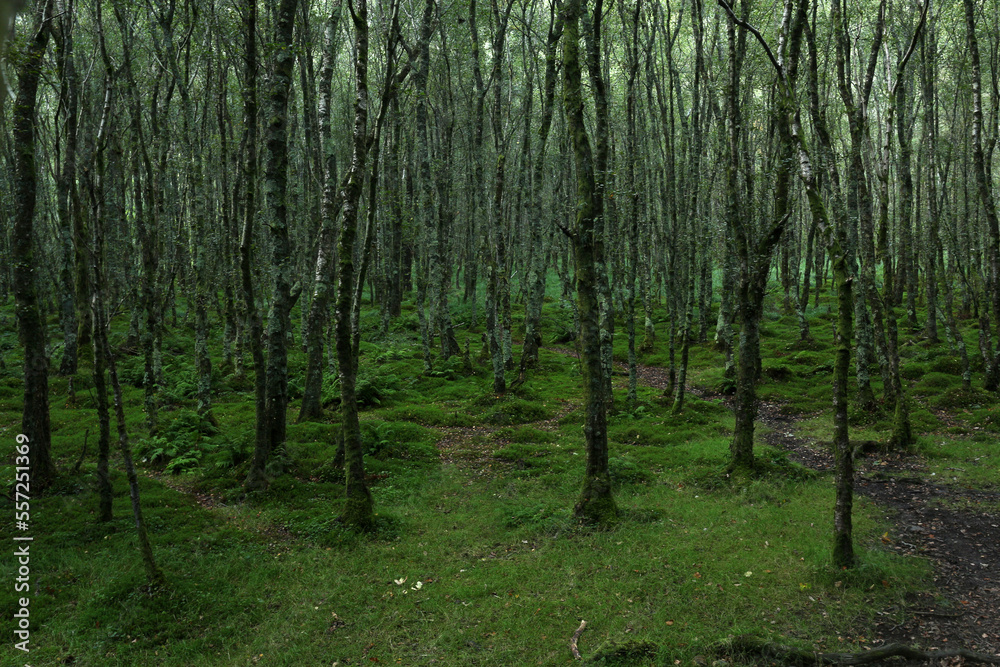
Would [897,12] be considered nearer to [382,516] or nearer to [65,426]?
[382,516]

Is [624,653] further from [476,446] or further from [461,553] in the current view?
[476,446]

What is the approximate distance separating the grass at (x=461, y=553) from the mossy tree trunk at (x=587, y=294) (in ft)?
1.64

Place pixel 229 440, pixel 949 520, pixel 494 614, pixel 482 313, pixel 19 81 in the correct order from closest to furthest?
pixel 494 614 < pixel 19 81 < pixel 949 520 < pixel 229 440 < pixel 482 313

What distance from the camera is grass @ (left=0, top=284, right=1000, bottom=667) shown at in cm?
643

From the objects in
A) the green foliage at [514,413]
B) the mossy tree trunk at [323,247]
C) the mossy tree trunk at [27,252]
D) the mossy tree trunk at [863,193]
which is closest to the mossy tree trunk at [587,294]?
the mossy tree trunk at [323,247]

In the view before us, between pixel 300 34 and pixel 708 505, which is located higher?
pixel 300 34

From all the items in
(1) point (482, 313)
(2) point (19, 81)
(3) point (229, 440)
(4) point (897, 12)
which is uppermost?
(4) point (897, 12)

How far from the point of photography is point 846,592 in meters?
7.07

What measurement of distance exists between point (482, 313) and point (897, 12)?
22.4m

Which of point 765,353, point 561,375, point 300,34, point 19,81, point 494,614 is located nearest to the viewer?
point 494,614

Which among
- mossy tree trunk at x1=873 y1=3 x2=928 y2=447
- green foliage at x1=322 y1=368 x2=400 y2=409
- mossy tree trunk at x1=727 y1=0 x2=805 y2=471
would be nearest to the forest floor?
mossy tree trunk at x1=873 y1=3 x2=928 y2=447

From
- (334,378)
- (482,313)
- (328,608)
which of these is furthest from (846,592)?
(482,313)

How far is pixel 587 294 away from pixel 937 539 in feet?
20.0

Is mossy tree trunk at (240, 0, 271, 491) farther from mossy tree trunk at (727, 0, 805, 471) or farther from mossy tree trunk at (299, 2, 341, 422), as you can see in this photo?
mossy tree trunk at (727, 0, 805, 471)
